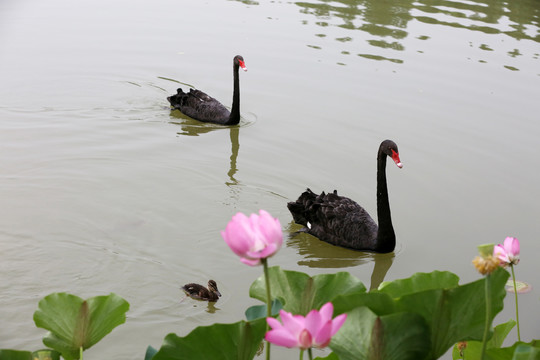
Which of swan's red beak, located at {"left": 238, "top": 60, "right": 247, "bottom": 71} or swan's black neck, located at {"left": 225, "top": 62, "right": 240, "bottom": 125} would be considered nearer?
swan's black neck, located at {"left": 225, "top": 62, "right": 240, "bottom": 125}

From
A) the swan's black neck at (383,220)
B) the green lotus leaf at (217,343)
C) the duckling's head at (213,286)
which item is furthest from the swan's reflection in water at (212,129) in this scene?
the green lotus leaf at (217,343)

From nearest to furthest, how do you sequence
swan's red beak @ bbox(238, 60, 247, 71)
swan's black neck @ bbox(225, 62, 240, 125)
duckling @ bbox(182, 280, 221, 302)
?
duckling @ bbox(182, 280, 221, 302)
swan's black neck @ bbox(225, 62, 240, 125)
swan's red beak @ bbox(238, 60, 247, 71)

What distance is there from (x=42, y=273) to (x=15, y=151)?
6.46ft

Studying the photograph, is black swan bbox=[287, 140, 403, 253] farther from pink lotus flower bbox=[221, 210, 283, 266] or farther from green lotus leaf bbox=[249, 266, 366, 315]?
pink lotus flower bbox=[221, 210, 283, 266]

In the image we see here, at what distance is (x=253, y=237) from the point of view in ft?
4.15

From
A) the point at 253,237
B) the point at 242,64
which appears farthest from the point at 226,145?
the point at 253,237

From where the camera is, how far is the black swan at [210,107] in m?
6.81

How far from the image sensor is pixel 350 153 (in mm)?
6238

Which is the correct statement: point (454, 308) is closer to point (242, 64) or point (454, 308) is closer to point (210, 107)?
point (210, 107)

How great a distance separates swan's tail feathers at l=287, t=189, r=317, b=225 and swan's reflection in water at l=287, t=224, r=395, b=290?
0.40 feet

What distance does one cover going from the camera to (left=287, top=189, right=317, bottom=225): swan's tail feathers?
4.97m

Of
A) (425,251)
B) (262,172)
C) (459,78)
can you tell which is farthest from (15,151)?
(459,78)

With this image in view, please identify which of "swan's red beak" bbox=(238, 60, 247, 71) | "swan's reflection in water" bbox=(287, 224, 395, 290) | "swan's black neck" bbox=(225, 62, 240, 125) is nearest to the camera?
"swan's reflection in water" bbox=(287, 224, 395, 290)

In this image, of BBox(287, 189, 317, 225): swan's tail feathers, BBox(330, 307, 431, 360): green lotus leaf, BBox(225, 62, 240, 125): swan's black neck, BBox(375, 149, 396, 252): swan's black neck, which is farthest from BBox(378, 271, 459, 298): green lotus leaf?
BBox(225, 62, 240, 125): swan's black neck
